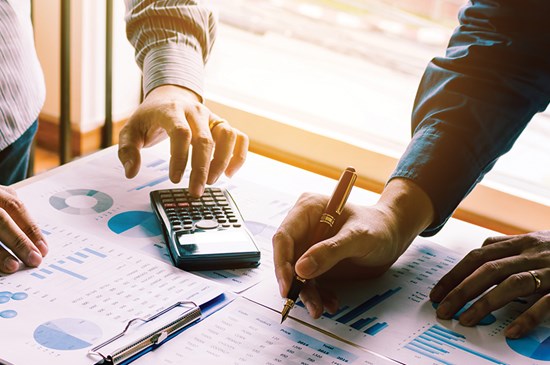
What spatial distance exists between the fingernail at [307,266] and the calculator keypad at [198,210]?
0.17 meters

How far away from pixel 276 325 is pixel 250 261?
131 mm

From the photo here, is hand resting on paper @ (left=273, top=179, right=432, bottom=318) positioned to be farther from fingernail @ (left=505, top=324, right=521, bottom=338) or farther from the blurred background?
the blurred background

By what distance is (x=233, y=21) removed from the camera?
2.45 meters

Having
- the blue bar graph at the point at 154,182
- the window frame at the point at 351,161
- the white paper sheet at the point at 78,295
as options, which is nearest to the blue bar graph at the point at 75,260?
the white paper sheet at the point at 78,295

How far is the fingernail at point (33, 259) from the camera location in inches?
32.2

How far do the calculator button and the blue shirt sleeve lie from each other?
0.86 ft

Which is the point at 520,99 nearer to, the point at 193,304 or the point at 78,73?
the point at 193,304

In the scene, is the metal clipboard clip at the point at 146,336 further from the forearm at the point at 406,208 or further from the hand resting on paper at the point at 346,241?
the forearm at the point at 406,208

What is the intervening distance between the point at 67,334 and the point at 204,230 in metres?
0.26

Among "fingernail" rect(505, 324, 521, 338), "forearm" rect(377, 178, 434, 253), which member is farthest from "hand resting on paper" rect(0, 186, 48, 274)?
"fingernail" rect(505, 324, 521, 338)

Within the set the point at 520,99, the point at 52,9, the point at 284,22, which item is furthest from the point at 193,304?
the point at 52,9

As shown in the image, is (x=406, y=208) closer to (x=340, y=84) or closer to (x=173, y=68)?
(x=173, y=68)

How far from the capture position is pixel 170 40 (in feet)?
3.79

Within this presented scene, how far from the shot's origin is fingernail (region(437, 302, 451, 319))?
835mm
